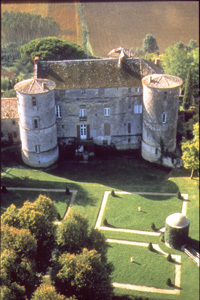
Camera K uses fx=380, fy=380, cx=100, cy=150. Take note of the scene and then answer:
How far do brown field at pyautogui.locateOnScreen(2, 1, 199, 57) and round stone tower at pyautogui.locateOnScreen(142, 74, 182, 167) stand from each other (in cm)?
1203

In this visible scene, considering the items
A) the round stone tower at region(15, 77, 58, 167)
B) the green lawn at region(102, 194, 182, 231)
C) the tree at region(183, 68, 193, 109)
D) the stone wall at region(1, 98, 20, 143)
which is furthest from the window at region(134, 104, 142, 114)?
the stone wall at region(1, 98, 20, 143)

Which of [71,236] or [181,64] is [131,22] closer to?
[181,64]

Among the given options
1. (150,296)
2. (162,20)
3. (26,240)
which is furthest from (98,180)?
(162,20)

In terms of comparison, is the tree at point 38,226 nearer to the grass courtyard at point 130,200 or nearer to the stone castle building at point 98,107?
the grass courtyard at point 130,200

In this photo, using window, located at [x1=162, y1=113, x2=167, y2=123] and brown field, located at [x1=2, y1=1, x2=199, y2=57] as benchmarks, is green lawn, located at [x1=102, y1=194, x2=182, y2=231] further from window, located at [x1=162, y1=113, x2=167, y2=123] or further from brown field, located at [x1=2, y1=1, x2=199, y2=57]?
brown field, located at [x1=2, y1=1, x2=199, y2=57]

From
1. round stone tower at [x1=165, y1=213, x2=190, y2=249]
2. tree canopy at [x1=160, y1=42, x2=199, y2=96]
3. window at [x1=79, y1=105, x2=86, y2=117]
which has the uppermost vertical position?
tree canopy at [x1=160, y1=42, x2=199, y2=96]

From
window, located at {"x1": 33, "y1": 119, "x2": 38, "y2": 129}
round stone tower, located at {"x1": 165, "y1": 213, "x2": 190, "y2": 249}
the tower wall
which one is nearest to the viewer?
round stone tower, located at {"x1": 165, "y1": 213, "x2": 190, "y2": 249}

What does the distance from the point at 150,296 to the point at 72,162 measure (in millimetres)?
31946

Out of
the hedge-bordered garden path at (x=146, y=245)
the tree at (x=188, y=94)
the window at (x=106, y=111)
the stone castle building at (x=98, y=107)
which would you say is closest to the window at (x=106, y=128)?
the stone castle building at (x=98, y=107)

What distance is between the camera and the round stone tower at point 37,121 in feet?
207

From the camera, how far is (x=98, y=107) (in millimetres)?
68750

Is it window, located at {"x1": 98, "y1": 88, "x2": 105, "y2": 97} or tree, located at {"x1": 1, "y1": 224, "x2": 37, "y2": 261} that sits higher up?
window, located at {"x1": 98, "y1": 88, "x2": 105, "y2": 97}

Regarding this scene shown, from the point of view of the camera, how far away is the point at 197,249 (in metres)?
49.8

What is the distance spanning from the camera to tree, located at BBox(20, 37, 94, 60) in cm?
8616
